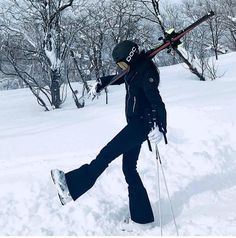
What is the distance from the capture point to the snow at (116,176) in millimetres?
4395

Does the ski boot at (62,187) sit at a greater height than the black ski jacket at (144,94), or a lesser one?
lesser

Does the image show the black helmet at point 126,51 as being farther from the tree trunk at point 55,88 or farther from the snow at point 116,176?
A: the tree trunk at point 55,88

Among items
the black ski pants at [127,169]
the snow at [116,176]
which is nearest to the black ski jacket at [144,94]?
the black ski pants at [127,169]

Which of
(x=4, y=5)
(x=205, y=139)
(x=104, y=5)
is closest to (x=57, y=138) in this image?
(x=205, y=139)

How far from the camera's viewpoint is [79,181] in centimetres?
419

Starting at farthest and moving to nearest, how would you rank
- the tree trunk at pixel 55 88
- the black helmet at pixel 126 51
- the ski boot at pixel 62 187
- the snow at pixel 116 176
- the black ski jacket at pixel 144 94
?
the tree trunk at pixel 55 88 < the snow at pixel 116 176 < the ski boot at pixel 62 187 < the black helmet at pixel 126 51 < the black ski jacket at pixel 144 94

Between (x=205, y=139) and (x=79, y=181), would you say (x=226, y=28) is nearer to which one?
(x=205, y=139)

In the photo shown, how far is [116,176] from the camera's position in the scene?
5.29 metres

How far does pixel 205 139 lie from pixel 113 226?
2646 millimetres

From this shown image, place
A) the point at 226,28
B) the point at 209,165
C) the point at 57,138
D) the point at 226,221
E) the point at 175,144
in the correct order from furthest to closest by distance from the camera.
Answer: the point at 226,28 < the point at 57,138 < the point at 175,144 < the point at 209,165 < the point at 226,221

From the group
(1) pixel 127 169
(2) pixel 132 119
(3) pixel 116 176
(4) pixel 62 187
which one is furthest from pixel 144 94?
(3) pixel 116 176

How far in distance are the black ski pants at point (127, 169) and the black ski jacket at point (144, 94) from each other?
0.38 feet

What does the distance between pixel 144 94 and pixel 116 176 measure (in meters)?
1.60

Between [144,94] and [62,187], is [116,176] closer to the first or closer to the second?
[62,187]
